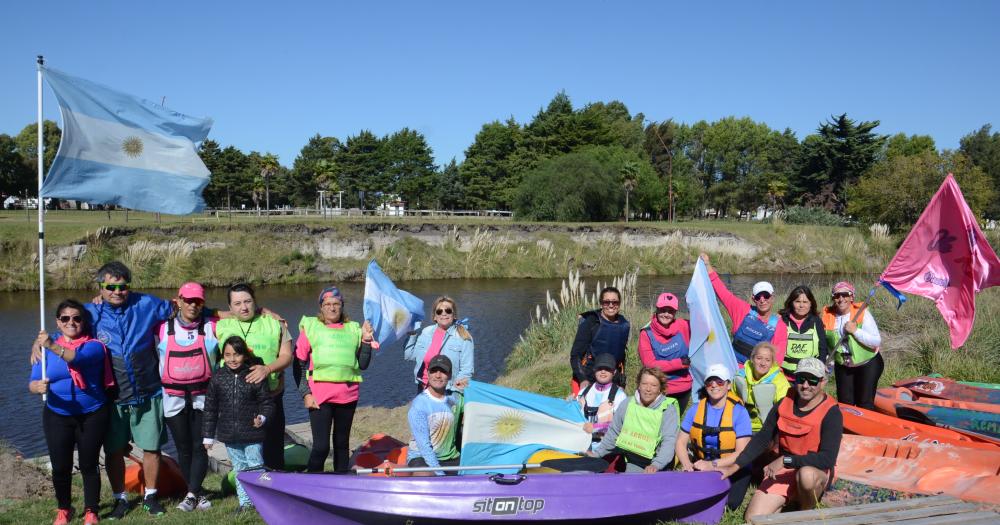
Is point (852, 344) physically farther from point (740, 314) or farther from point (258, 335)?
point (258, 335)

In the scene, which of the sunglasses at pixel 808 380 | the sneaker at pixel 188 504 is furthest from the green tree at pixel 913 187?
the sneaker at pixel 188 504

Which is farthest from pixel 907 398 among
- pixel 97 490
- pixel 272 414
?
pixel 97 490

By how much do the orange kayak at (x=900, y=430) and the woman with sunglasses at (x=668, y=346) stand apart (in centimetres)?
152

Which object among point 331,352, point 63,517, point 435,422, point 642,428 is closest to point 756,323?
point 642,428

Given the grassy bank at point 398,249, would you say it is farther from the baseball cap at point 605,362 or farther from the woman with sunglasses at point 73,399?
the baseball cap at point 605,362

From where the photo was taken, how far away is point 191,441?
577cm

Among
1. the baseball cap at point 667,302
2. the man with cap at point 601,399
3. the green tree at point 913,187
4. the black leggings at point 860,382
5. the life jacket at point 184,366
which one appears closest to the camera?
the life jacket at point 184,366

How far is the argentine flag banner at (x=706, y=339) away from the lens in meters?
6.58

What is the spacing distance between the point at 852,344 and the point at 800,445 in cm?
230

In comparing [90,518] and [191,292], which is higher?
[191,292]

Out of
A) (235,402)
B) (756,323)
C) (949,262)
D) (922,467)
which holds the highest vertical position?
(949,262)

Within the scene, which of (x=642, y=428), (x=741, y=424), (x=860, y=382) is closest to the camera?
(x=741, y=424)

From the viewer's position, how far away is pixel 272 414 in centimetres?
569

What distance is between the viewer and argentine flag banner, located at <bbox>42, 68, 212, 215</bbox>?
620cm
